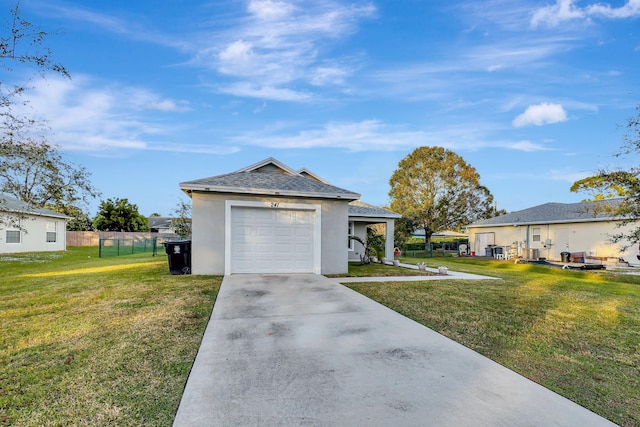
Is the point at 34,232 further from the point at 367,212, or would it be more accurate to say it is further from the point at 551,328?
the point at 551,328

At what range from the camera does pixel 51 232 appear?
25.5m

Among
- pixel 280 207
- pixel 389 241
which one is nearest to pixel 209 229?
pixel 280 207

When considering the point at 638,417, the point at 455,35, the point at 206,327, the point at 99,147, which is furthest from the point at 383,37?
the point at 99,147

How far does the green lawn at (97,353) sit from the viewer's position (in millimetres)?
2793

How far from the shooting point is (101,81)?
13453 mm

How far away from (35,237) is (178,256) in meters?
20.4

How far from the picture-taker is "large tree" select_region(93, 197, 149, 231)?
39.0m

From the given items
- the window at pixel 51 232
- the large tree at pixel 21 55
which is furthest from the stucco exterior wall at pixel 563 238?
the window at pixel 51 232

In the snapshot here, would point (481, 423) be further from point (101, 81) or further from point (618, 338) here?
point (101, 81)

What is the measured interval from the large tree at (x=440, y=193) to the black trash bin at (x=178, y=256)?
2311 cm

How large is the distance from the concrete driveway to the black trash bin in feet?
19.5

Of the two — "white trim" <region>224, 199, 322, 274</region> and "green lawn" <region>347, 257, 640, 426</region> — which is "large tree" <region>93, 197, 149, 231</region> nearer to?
"white trim" <region>224, 199, 322, 274</region>

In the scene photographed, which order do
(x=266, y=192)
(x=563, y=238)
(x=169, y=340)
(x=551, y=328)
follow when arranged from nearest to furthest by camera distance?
(x=169, y=340), (x=551, y=328), (x=266, y=192), (x=563, y=238)

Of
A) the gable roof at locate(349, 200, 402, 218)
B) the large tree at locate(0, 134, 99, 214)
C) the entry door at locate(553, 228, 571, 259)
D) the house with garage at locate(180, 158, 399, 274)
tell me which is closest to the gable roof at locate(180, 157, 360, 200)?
the house with garage at locate(180, 158, 399, 274)
